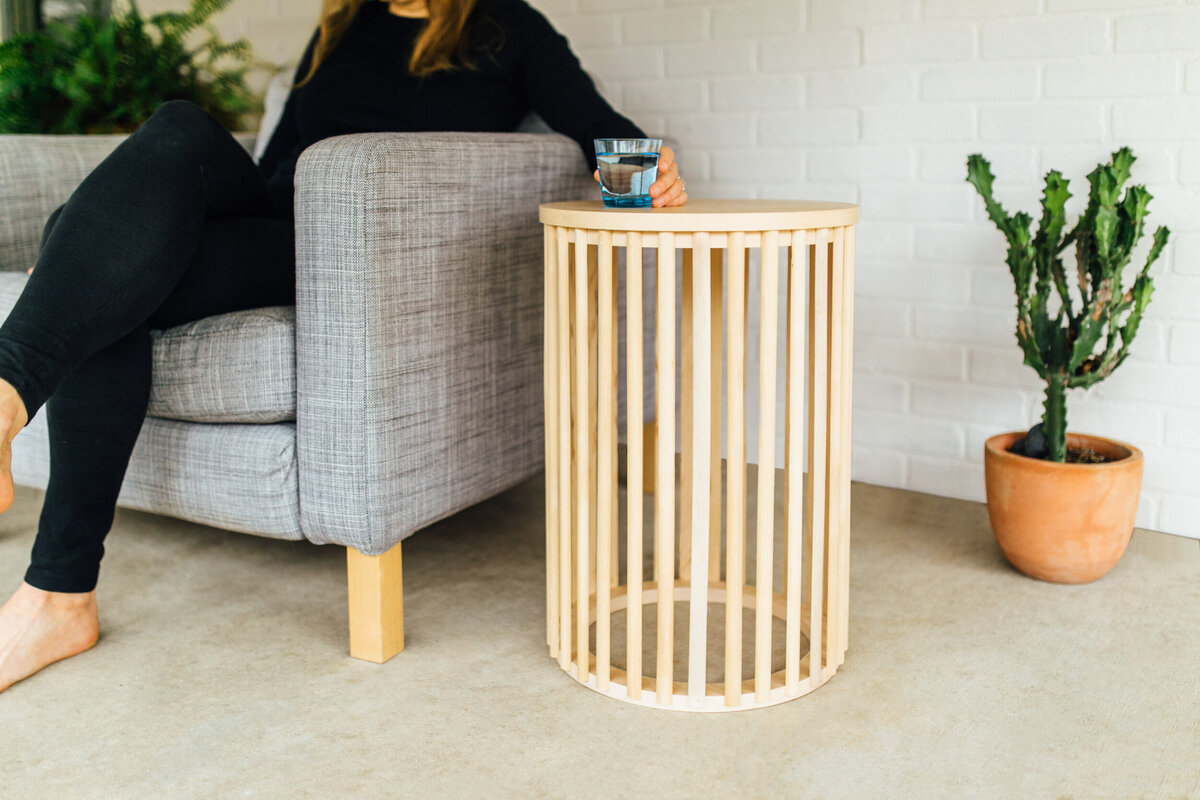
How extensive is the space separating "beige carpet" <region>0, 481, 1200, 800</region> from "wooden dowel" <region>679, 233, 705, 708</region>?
76mm

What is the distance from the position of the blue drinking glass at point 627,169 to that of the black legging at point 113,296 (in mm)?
510

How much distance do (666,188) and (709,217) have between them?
153 mm

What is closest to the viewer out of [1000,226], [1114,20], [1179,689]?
[1179,689]

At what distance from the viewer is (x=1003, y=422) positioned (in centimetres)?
185

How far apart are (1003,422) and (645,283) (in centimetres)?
68

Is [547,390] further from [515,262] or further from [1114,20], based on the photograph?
[1114,20]

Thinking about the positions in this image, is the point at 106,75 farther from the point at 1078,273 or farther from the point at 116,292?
the point at 1078,273

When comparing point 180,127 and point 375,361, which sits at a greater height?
point 180,127

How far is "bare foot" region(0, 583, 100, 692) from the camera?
121 cm

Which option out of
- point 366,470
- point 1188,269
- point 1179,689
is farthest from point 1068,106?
point 366,470

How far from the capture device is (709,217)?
41.1 inches

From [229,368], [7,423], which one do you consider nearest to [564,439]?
[229,368]

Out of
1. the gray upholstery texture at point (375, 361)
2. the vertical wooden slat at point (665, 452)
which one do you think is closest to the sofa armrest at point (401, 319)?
the gray upholstery texture at point (375, 361)

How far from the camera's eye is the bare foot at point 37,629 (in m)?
1.21
